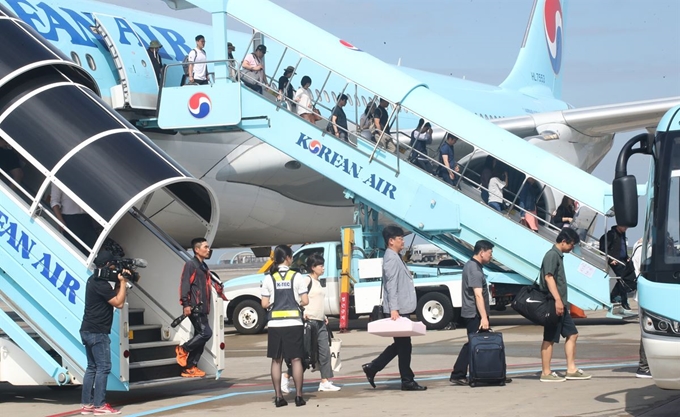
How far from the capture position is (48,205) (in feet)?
31.8

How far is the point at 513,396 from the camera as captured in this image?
29.8 ft

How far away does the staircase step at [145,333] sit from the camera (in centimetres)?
977

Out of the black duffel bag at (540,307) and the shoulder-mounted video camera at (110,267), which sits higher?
the shoulder-mounted video camera at (110,267)

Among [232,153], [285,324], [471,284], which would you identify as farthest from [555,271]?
[232,153]

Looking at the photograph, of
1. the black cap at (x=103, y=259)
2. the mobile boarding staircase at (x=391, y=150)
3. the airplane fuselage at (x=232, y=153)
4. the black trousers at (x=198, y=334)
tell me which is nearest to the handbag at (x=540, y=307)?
the black trousers at (x=198, y=334)

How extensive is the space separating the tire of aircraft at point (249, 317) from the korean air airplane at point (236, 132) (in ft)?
5.79

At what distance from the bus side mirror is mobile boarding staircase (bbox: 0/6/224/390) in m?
3.94

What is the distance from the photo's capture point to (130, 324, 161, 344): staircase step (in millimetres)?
9766

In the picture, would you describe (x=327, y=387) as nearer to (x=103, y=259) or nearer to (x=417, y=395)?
(x=417, y=395)

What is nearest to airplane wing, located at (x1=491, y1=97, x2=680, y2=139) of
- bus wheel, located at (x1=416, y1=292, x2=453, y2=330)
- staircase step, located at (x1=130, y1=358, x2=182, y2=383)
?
bus wheel, located at (x1=416, y1=292, x2=453, y2=330)

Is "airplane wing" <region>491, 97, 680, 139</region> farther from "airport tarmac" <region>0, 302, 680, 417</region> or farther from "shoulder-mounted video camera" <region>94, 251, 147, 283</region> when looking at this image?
"shoulder-mounted video camera" <region>94, 251, 147, 283</region>

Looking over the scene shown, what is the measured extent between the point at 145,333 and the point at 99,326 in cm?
132

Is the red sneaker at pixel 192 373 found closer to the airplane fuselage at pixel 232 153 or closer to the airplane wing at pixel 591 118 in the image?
the airplane fuselage at pixel 232 153

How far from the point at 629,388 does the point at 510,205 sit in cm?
570
